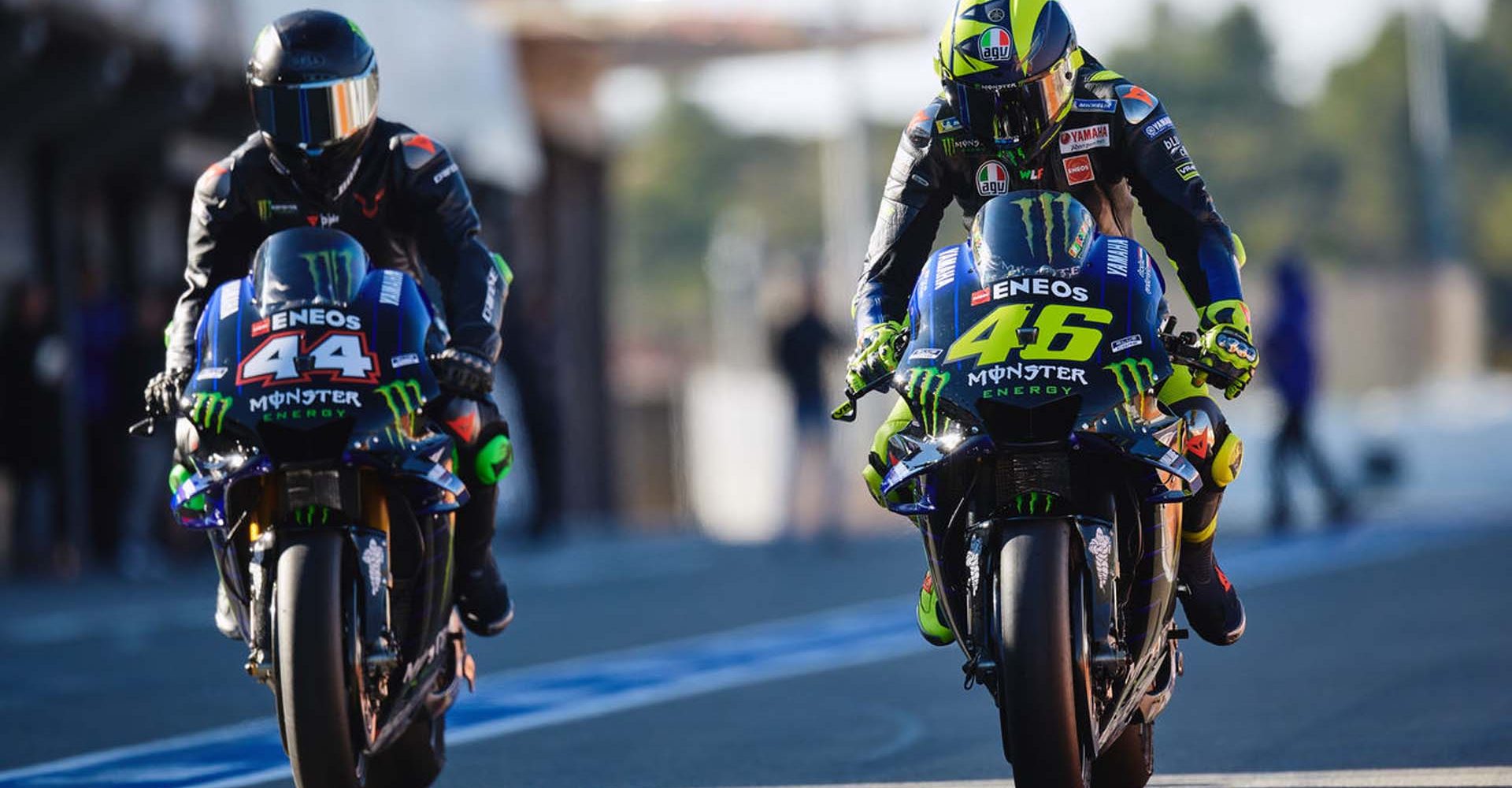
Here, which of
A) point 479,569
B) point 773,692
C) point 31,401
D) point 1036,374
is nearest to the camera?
point 1036,374

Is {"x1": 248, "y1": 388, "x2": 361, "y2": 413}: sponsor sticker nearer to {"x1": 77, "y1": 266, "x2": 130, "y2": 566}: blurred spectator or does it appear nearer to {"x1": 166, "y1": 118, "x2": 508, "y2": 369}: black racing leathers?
{"x1": 166, "y1": 118, "x2": 508, "y2": 369}: black racing leathers

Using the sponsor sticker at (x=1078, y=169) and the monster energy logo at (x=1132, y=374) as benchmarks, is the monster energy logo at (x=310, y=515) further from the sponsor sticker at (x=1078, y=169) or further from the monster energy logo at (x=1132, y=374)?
the sponsor sticker at (x=1078, y=169)

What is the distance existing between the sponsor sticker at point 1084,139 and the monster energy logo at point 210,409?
197 centimetres

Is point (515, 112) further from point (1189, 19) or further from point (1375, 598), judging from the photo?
point (1189, 19)

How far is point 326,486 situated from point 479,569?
845mm

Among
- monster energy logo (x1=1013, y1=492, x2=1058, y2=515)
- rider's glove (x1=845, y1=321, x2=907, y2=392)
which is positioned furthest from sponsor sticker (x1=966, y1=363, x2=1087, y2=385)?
rider's glove (x1=845, y1=321, x2=907, y2=392)

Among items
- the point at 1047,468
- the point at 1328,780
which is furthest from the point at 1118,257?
the point at 1328,780

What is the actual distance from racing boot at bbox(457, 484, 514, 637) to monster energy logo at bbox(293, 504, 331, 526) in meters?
0.70

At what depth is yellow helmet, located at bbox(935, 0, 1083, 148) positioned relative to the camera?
5742 millimetres

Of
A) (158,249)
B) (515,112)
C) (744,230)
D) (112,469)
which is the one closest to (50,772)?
(112,469)

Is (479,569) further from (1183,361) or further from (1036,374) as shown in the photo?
(1183,361)

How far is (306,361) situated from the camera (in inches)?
225

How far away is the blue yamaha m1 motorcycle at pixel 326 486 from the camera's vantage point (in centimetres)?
546

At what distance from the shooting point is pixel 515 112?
21.8 meters
